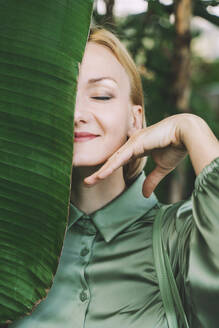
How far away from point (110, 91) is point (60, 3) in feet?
0.97

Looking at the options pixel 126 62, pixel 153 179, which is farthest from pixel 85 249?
pixel 126 62

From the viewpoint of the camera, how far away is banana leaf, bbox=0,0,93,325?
2.65 ft

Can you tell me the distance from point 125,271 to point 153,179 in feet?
0.71

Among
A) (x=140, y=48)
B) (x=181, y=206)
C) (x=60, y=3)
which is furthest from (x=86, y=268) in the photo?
(x=140, y=48)

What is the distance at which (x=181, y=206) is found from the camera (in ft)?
3.35

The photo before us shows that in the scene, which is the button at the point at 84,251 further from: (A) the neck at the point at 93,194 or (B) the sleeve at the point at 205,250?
(B) the sleeve at the point at 205,250

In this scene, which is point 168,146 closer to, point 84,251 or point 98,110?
point 98,110

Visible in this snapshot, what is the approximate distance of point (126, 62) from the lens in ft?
3.80

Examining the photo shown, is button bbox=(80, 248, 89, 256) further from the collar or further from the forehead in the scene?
the forehead

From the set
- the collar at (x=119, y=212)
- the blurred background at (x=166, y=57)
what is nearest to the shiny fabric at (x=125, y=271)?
Answer: the collar at (x=119, y=212)

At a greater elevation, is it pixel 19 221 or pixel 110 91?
pixel 110 91

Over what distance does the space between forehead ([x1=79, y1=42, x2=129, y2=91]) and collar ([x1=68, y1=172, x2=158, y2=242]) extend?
0.27 m

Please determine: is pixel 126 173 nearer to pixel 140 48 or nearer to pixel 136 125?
pixel 136 125

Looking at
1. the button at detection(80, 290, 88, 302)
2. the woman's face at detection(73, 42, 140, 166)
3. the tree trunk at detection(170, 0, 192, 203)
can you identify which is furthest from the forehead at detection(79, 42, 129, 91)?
the tree trunk at detection(170, 0, 192, 203)
